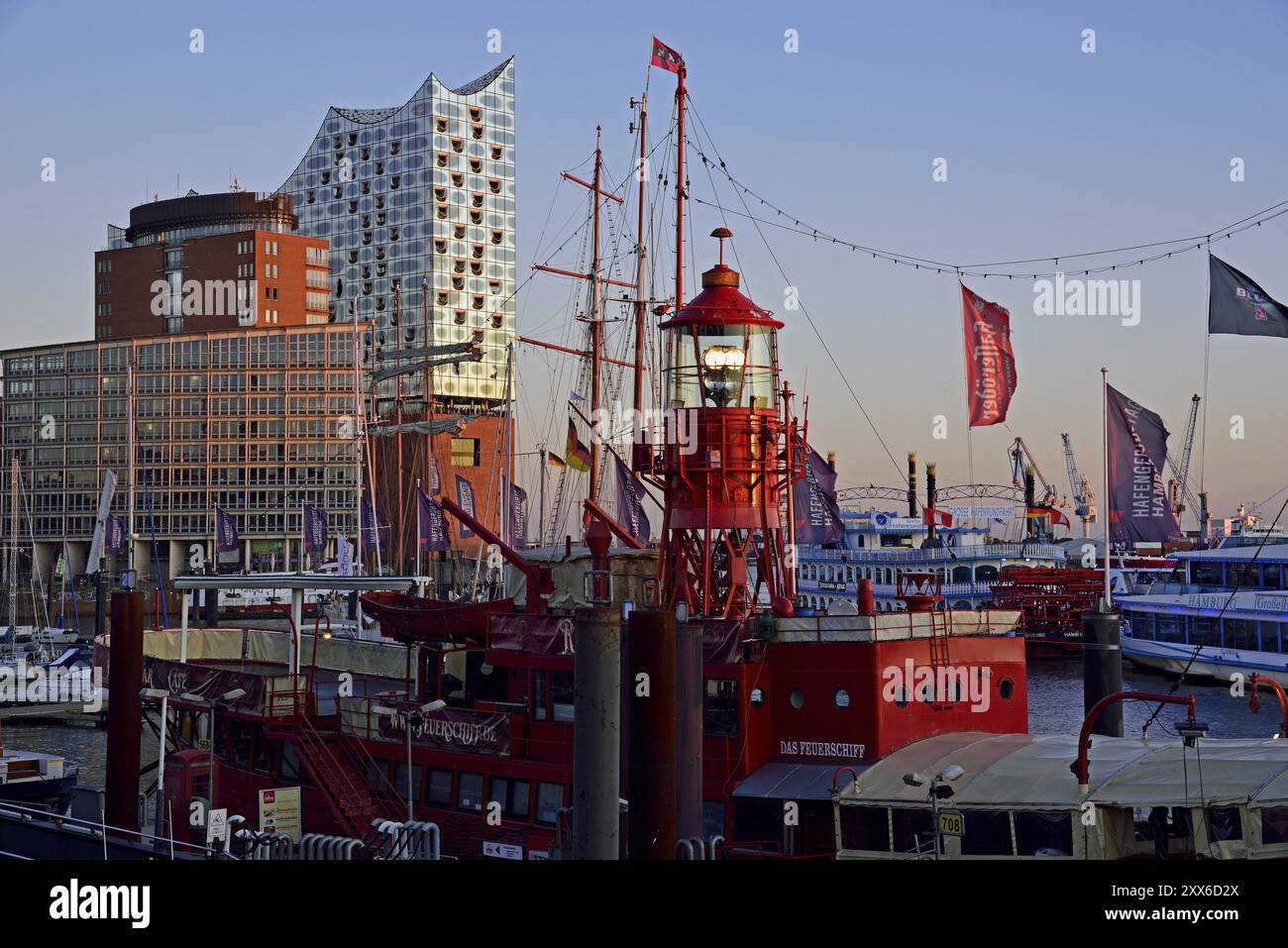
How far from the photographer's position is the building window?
6304 inches

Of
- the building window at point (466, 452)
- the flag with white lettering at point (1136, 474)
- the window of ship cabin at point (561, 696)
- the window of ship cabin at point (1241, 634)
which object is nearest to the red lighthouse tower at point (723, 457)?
the window of ship cabin at point (561, 696)

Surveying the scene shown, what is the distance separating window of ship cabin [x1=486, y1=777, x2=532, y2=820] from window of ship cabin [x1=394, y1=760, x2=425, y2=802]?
2.53 m

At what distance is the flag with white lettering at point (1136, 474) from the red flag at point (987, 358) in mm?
19351

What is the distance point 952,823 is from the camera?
21828mm

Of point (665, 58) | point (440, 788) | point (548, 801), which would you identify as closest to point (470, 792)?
point (440, 788)

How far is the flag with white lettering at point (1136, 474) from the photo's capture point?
179 ft

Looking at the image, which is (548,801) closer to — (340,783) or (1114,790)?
(340,783)

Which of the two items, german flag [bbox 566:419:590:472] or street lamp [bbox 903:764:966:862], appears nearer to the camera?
street lamp [bbox 903:764:966:862]

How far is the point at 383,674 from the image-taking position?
45.0m

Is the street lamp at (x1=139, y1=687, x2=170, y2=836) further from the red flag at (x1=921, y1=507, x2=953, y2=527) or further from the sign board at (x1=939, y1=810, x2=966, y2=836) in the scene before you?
the red flag at (x1=921, y1=507, x2=953, y2=527)

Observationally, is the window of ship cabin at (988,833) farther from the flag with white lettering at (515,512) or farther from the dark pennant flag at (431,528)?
the dark pennant flag at (431,528)

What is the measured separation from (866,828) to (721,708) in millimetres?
4645

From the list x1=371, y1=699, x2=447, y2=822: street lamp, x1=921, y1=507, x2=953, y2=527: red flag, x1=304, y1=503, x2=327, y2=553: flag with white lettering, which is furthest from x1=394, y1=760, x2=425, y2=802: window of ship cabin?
x1=921, y1=507, x2=953, y2=527: red flag

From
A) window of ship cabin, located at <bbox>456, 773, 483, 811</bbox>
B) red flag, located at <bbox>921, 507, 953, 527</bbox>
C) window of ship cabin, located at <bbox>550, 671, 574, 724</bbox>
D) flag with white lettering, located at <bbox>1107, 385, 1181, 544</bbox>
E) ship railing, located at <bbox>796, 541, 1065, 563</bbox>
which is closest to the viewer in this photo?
window of ship cabin, located at <bbox>550, 671, 574, 724</bbox>
